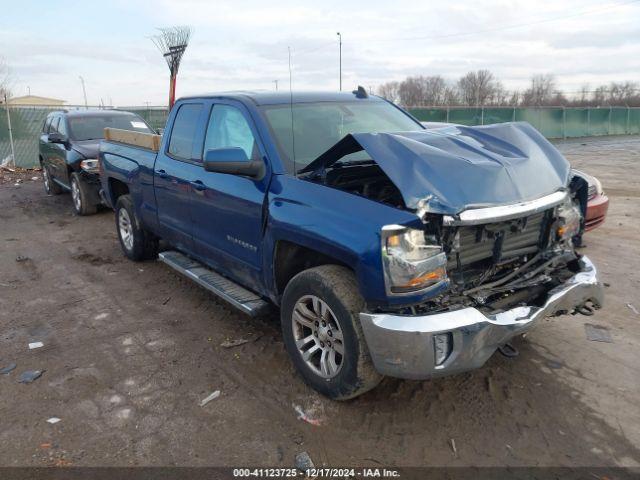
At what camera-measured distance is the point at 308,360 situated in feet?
11.1

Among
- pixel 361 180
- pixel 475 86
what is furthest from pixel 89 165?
pixel 475 86

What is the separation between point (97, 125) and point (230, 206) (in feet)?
23.2

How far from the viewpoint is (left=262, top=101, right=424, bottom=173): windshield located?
3771 millimetres

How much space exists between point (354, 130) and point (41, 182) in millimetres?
12661

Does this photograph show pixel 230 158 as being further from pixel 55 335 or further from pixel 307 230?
pixel 55 335

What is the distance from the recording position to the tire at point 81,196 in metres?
9.00

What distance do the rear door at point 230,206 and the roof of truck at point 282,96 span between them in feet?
0.35

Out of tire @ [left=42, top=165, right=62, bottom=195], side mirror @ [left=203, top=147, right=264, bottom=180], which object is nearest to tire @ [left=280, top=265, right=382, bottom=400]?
side mirror @ [left=203, top=147, right=264, bottom=180]

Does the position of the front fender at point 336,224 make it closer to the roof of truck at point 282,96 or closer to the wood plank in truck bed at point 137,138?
the roof of truck at point 282,96

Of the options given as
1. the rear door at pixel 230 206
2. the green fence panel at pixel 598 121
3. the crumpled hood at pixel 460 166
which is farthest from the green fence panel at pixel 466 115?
the crumpled hood at pixel 460 166

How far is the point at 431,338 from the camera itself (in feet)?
8.77

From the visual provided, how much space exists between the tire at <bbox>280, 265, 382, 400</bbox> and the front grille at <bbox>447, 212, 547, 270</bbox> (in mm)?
647

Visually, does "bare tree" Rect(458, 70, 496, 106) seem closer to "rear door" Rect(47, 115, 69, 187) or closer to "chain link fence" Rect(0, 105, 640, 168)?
"chain link fence" Rect(0, 105, 640, 168)

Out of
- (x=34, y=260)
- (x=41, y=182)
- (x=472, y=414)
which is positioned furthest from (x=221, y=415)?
(x=41, y=182)
